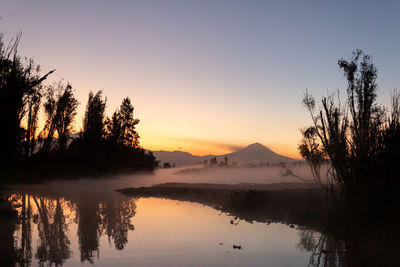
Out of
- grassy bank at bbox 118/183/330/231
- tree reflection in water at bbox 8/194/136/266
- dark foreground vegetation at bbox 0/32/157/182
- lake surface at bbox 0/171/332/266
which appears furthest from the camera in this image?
dark foreground vegetation at bbox 0/32/157/182

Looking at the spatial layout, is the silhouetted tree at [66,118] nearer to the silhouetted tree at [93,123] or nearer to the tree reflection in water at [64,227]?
the silhouetted tree at [93,123]

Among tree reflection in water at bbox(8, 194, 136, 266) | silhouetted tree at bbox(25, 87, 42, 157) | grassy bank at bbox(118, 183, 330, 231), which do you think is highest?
silhouetted tree at bbox(25, 87, 42, 157)

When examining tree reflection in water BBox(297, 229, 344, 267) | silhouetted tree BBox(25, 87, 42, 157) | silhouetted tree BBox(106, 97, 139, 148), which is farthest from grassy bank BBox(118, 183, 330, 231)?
silhouetted tree BBox(106, 97, 139, 148)

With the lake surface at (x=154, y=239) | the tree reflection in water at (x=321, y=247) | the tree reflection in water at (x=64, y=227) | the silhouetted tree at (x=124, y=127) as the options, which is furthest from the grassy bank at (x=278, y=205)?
the silhouetted tree at (x=124, y=127)

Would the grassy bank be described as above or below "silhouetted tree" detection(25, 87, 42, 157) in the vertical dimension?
below

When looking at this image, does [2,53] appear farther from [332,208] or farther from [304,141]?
[304,141]

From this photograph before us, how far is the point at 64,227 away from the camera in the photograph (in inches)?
629

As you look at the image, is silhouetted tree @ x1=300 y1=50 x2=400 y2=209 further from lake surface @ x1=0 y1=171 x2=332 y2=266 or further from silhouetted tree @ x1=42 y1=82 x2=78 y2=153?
silhouetted tree @ x1=42 y1=82 x2=78 y2=153

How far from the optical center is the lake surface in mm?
10562

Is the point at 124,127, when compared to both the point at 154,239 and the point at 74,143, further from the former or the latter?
the point at 154,239

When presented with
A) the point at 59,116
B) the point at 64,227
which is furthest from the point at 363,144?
the point at 59,116

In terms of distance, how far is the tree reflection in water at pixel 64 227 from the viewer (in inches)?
431

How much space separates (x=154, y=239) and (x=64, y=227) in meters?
5.01

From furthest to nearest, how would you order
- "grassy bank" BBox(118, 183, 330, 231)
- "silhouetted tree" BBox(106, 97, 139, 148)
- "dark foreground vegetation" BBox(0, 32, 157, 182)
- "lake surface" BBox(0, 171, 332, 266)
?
1. "silhouetted tree" BBox(106, 97, 139, 148)
2. "dark foreground vegetation" BBox(0, 32, 157, 182)
3. "grassy bank" BBox(118, 183, 330, 231)
4. "lake surface" BBox(0, 171, 332, 266)
